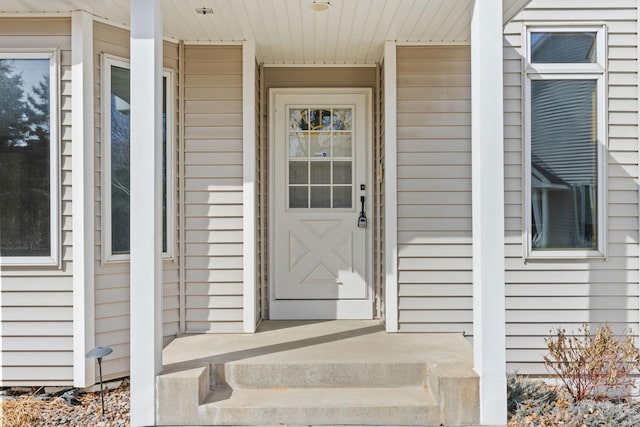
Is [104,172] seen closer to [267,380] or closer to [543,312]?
[267,380]

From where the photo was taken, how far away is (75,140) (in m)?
3.33

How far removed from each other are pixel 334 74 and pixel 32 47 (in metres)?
2.48

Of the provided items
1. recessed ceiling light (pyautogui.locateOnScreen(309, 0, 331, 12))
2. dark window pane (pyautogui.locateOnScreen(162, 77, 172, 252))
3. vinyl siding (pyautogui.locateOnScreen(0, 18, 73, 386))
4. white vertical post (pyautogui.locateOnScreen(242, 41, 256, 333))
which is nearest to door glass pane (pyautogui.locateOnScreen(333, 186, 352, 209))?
white vertical post (pyautogui.locateOnScreen(242, 41, 256, 333))

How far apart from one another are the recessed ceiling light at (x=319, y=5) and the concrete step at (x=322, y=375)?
2447 millimetres

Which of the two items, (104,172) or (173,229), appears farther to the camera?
(173,229)

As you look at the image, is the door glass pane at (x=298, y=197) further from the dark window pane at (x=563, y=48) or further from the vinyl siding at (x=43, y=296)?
the dark window pane at (x=563, y=48)

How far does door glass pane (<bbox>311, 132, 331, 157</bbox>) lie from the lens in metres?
4.41

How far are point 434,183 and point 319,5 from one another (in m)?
1.72

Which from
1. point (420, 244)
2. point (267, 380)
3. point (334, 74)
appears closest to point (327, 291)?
point (420, 244)

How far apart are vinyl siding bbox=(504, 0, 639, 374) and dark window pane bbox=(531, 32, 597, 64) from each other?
11 cm

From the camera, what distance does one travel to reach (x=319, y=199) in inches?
174

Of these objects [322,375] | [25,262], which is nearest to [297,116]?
[322,375]

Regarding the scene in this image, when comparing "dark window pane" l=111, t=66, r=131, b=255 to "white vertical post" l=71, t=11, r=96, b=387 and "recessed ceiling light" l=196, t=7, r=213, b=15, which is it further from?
"recessed ceiling light" l=196, t=7, r=213, b=15

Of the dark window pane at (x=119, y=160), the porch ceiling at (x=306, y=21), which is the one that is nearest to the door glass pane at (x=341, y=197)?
the porch ceiling at (x=306, y=21)
